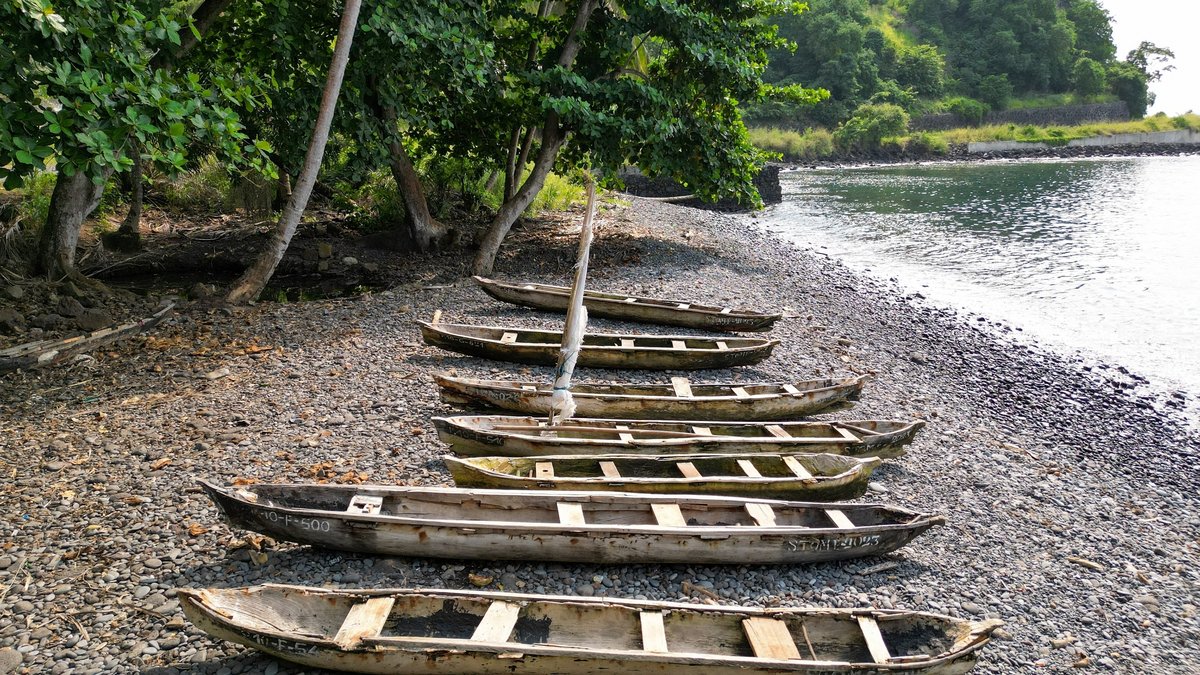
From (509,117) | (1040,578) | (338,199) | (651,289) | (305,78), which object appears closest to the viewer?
(1040,578)

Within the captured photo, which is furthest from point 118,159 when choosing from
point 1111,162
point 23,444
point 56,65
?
point 1111,162

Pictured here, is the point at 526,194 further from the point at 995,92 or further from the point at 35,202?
the point at 995,92

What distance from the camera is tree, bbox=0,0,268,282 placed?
7.39 metres

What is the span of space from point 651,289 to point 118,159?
31.6 feet

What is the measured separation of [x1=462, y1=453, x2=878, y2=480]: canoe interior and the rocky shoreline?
2.54 feet

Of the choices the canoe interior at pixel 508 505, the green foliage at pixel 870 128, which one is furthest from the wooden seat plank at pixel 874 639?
the green foliage at pixel 870 128

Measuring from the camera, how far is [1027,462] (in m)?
8.95

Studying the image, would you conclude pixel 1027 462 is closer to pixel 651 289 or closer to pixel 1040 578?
pixel 1040 578

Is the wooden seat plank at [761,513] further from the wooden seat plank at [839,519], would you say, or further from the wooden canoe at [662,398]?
the wooden canoe at [662,398]

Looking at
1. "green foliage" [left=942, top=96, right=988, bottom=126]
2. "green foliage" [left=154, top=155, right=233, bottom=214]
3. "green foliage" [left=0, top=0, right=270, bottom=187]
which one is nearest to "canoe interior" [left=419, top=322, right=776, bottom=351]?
"green foliage" [left=0, top=0, right=270, bottom=187]

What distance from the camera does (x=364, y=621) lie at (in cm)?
456

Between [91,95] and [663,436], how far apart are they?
21.7ft

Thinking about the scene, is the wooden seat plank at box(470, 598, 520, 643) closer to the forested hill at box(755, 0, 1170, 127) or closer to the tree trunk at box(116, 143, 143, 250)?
the tree trunk at box(116, 143, 143, 250)

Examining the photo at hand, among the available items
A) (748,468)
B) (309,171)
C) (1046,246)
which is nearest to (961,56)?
(1046,246)
